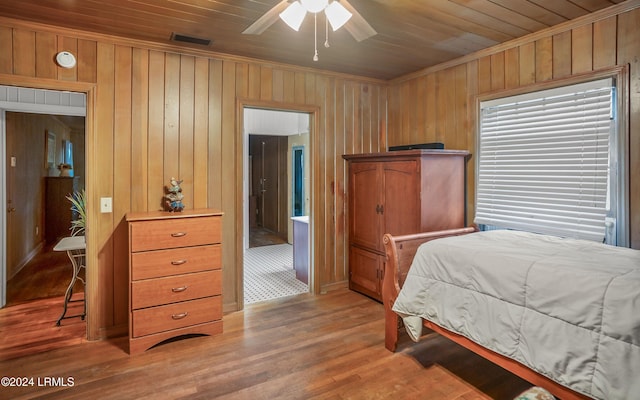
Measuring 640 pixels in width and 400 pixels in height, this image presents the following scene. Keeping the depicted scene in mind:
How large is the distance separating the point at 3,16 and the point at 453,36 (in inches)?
132

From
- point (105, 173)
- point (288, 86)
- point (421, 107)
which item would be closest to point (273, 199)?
point (288, 86)

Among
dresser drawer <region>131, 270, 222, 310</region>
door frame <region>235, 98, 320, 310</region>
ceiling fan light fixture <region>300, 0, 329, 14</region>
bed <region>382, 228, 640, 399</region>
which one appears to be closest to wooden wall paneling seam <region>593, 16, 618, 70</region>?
bed <region>382, 228, 640, 399</region>

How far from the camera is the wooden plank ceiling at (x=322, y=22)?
2352 mm

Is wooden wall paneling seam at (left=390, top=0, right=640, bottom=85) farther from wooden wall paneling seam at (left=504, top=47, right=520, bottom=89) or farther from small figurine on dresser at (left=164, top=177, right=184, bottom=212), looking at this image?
small figurine on dresser at (left=164, top=177, right=184, bottom=212)

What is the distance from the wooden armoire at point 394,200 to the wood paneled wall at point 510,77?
0.82ft

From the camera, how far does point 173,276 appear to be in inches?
109

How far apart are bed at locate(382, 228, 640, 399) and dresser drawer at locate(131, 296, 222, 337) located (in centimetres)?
141

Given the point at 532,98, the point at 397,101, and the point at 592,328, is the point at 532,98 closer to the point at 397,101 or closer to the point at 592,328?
the point at 397,101

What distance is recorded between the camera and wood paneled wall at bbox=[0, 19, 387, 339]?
2.75m

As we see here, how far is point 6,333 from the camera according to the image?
115 inches

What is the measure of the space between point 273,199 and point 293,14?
634 cm

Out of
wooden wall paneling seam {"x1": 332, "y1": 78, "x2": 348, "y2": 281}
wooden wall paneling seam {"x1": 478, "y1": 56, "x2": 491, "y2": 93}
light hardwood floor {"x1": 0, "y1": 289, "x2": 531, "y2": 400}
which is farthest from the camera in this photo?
wooden wall paneling seam {"x1": 332, "y1": 78, "x2": 348, "y2": 281}

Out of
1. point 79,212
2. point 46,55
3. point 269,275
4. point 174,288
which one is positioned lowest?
point 269,275

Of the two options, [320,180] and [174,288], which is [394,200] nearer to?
[320,180]
